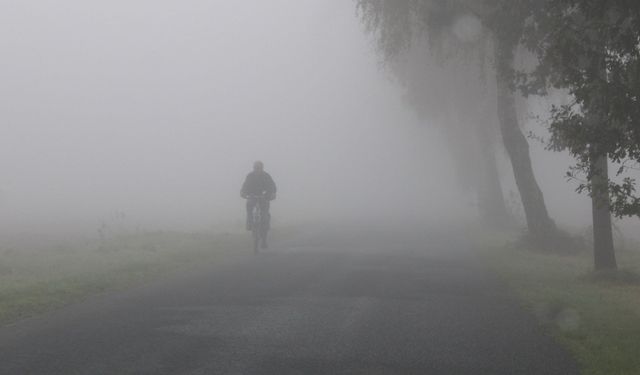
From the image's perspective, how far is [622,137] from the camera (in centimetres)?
885

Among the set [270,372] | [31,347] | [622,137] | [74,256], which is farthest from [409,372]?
[74,256]

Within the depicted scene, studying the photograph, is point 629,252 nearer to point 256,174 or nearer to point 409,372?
point 256,174

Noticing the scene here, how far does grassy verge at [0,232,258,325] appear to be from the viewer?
32.1 feet

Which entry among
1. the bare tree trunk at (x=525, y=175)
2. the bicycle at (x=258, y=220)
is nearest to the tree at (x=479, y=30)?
the bare tree trunk at (x=525, y=175)

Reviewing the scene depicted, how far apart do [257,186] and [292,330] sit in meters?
10.4

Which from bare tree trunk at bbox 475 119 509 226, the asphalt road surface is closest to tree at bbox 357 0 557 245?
the asphalt road surface

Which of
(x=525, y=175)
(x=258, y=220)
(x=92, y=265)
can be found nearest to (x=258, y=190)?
(x=258, y=220)

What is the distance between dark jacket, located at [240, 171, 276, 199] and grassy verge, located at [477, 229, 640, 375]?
5777 millimetres

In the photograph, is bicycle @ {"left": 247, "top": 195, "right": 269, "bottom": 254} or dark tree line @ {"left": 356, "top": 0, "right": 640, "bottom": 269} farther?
bicycle @ {"left": 247, "top": 195, "right": 269, "bottom": 254}

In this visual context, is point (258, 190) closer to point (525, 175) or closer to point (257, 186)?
point (257, 186)

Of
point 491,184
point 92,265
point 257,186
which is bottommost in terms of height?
point 92,265

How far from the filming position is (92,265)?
14312 mm

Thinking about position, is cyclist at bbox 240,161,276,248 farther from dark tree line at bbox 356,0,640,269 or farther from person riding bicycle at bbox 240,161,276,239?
dark tree line at bbox 356,0,640,269

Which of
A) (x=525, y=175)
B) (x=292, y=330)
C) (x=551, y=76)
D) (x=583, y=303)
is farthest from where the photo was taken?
(x=525, y=175)
